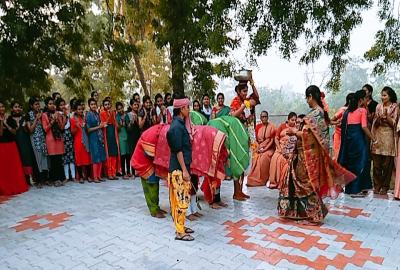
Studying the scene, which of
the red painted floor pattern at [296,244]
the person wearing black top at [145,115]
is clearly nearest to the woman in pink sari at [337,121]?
the red painted floor pattern at [296,244]

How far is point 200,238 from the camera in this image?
3941mm

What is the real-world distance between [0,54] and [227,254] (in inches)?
218

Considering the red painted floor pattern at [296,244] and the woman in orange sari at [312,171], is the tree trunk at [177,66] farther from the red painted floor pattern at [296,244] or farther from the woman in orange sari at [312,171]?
the red painted floor pattern at [296,244]

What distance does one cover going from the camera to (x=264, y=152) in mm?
6184

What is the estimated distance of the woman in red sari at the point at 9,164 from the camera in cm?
612

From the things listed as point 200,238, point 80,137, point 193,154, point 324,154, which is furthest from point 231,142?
point 80,137

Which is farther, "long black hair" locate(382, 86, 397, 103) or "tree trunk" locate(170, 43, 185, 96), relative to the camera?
"tree trunk" locate(170, 43, 185, 96)

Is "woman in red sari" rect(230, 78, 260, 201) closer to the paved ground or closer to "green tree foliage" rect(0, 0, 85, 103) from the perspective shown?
the paved ground

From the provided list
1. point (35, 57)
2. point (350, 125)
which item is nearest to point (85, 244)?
point (350, 125)

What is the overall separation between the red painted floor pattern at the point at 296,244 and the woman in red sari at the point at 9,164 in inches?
154

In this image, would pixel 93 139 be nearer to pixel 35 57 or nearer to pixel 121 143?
pixel 121 143

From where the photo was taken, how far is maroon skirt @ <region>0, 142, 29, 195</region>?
614 cm

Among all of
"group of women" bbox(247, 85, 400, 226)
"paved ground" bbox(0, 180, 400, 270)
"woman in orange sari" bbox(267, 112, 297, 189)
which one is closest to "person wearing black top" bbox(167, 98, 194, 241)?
"paved ground" bbox(0, 180, 400, 270)

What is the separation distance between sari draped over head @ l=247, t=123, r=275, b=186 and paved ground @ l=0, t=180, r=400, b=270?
1.61ft
